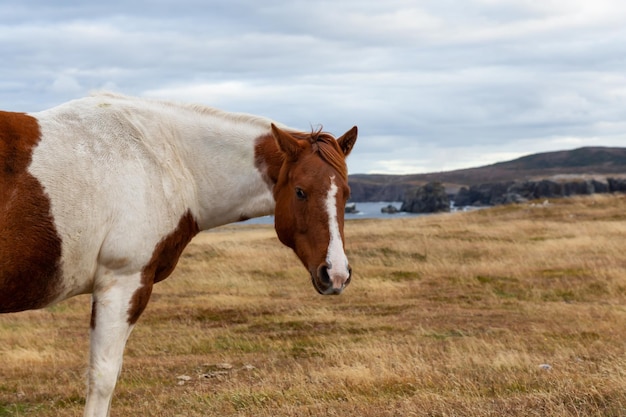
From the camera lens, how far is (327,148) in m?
6.27

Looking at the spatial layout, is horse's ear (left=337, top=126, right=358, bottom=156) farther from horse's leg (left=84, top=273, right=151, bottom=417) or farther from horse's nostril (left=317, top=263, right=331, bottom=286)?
horse's leg (left=84, top=273, right=151, bottom=417)

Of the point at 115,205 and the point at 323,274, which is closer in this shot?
the point at 323,274

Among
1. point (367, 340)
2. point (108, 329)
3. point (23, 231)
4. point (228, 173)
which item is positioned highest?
point (228, 173)

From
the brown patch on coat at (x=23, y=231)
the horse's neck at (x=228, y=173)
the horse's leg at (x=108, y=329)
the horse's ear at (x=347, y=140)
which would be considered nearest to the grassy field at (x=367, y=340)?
the horse's leg at (x=108, y=329)

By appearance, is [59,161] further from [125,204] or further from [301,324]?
[301,324]

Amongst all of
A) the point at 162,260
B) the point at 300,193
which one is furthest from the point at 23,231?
the point at 300,193

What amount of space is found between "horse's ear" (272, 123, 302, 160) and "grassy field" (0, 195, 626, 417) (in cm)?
279

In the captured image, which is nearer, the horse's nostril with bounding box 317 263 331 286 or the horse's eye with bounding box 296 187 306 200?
the horse's nostril with bounding box 317 263 331 286

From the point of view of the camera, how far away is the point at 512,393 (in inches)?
322

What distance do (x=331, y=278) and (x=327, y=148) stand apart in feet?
4.12

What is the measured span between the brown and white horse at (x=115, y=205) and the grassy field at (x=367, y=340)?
2286 millimetres

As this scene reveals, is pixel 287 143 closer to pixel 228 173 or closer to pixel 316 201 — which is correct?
pixel 316 201

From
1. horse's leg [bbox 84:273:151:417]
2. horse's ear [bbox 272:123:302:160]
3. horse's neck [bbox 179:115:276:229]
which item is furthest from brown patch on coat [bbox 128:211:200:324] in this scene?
horse's ear [bbox 272:123:302:160]

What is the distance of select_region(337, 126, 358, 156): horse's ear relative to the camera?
257 inches
